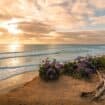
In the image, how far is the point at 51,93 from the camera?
12094 millimetres

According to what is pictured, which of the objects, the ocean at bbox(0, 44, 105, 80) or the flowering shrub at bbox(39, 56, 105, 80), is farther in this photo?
the ocean at bbox(0, 44, 105, 80)

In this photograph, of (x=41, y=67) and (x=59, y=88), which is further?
(x=41, y=67)

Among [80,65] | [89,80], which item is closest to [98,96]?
[89,80]

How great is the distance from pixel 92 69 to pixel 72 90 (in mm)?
2282

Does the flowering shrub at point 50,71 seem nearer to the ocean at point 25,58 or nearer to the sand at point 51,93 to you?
the sand at point 51,93

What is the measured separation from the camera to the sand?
1120 centimetres

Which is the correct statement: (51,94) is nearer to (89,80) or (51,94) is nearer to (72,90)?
(72,90)

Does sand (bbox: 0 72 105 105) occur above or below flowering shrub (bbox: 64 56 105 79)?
below

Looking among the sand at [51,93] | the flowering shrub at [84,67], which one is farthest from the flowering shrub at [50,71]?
the flowering shrub at [84,67]

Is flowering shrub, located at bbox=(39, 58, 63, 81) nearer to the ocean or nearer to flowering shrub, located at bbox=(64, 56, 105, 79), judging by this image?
flowering shrub, located at bbox=(64, 56, 105, 79)

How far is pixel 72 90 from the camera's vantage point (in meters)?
12.3

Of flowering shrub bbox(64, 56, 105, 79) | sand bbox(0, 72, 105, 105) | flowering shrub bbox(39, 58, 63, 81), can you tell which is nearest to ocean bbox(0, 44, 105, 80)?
flowering shrub bbox(39, 58, 63, 81)

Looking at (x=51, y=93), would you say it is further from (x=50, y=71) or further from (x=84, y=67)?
(x=84, y=67)

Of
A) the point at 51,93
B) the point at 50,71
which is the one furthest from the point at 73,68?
the point at 51,93
